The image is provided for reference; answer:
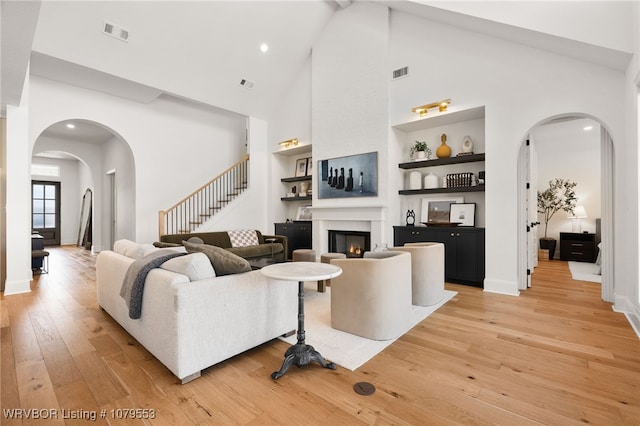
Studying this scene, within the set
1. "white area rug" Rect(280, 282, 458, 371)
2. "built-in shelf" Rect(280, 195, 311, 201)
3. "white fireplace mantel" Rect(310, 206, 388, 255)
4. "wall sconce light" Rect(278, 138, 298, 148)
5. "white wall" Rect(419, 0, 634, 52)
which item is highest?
"white wall" Rect(419, 0, 634, 52)

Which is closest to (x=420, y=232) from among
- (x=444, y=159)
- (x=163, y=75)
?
(x=444, y=159)

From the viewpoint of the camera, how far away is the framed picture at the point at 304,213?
738 cm

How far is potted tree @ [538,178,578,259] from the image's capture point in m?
7.15

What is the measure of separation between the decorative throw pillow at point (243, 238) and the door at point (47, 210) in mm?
8695

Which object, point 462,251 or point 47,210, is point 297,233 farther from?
point 47,210

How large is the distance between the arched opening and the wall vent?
18.4 ft

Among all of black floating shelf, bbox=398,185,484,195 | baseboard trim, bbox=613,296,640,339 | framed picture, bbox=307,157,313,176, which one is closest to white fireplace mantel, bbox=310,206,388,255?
black floating shelf, bbox=398,185,484,195

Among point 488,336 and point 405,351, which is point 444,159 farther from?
point 405,351

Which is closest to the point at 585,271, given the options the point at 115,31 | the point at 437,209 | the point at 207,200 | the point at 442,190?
the point at 437,209

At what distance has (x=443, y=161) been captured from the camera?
16.5 feet

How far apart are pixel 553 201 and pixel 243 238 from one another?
7428 millimetres

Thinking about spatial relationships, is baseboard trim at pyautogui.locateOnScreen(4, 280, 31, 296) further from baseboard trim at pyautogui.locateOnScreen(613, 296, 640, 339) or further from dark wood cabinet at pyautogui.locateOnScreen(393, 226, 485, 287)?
baseboard trim at pyautogui.locateOnScreen(613, 296, 640, 339)

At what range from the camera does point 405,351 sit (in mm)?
2496

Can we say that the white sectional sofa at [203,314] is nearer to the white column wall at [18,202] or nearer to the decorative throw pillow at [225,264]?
the decorative throw pillow at [225,264]
